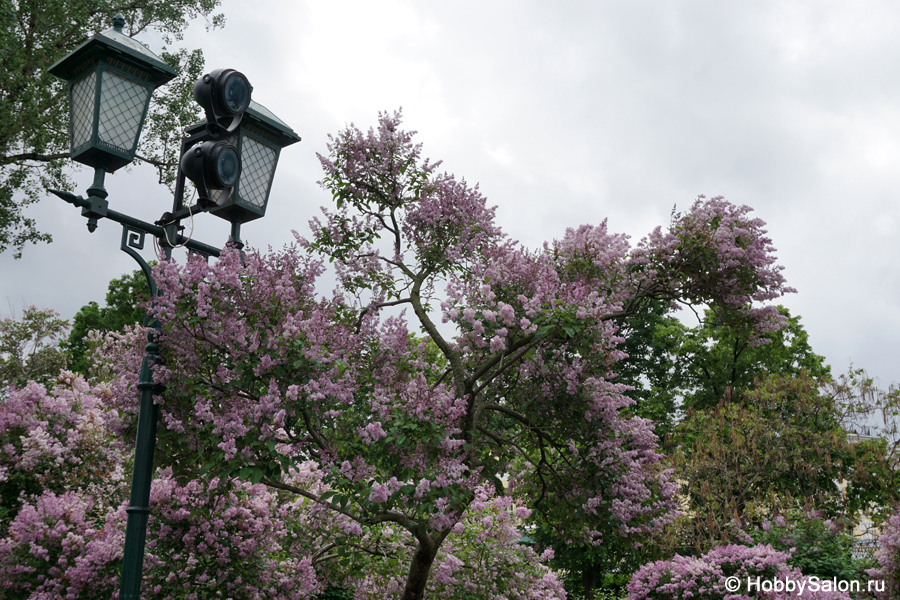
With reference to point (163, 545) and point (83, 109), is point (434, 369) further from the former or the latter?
point (83, 109)

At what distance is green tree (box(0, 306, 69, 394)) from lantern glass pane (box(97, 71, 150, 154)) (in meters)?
12.5

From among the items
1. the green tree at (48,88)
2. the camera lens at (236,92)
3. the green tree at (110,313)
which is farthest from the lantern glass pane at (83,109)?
the green tree at (110,313)

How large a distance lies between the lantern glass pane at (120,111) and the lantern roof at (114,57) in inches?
4.6

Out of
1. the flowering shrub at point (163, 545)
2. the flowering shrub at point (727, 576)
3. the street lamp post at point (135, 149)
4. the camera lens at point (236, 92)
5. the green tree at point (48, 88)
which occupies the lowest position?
the flowering shrub at point (163, 545)

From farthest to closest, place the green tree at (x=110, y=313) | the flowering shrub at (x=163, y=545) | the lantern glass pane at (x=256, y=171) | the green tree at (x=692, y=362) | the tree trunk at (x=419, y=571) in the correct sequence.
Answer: the green tree at (x=110, y=313), the green tree at (x=692, y=362), the flowering shrub at (x=163, y=545), the tree trunk at (x=419, y=571), the lantern glass pane at (x=256, y=171)

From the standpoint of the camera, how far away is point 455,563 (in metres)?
8.65

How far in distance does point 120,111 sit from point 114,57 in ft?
1.16

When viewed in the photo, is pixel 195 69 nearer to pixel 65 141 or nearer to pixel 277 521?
pixel 65 141

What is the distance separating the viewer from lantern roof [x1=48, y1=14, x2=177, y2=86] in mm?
4570

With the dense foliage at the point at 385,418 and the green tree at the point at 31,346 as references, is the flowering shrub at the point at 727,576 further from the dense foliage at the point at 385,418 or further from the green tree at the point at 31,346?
the green tree at the point at 31,346

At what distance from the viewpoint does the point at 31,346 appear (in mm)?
15664

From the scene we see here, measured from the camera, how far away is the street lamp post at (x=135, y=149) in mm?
4539

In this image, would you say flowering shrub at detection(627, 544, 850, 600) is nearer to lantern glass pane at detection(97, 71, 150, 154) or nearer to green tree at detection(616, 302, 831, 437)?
lantern glass pane at detection(97, 71, 150, 154)

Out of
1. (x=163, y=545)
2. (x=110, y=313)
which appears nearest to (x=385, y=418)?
(x=163, y=545)
